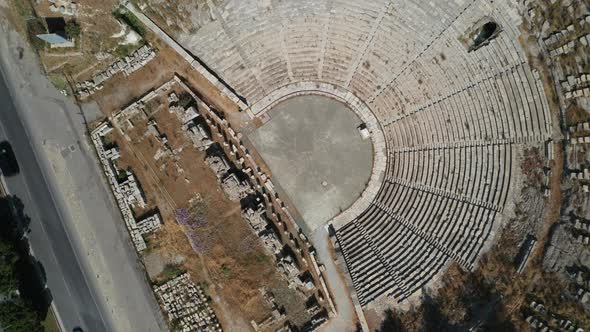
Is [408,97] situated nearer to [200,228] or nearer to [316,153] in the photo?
[316,153]

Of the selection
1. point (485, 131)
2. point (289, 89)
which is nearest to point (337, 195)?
point (289, 89)

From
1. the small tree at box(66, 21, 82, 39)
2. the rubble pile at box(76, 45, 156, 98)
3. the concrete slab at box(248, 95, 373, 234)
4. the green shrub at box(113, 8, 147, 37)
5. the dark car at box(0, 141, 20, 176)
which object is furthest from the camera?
the dark car at box(0, 141, 20, 176)

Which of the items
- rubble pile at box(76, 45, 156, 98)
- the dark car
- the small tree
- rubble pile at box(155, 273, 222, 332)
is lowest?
rubble pile at box(155, 273, 222, 332)

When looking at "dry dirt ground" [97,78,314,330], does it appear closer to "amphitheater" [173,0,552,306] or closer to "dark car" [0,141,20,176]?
"amphitheater" [173,0,552,306]

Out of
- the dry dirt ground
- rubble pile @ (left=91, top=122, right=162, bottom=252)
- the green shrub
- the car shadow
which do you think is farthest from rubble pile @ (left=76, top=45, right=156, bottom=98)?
the car shadow

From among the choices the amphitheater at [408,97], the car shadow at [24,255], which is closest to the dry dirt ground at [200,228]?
the amphitheater at [408,97]

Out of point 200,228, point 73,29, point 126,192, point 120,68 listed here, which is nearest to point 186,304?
point 200,228
